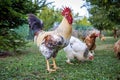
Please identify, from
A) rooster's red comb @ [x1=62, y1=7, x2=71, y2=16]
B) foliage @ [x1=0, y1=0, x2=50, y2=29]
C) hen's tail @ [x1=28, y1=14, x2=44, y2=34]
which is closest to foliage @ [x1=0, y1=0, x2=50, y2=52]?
foliage @ [x1=0, y1=0, x2=50, y2=29]

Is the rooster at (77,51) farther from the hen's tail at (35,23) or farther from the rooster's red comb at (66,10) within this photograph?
the rooster's red comb at (66,10)

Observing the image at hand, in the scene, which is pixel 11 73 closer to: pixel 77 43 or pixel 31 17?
pixel 31 17

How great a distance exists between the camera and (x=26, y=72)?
6.54 m

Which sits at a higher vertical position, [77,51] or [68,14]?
[68,14]

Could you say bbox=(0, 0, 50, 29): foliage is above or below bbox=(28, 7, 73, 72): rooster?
above

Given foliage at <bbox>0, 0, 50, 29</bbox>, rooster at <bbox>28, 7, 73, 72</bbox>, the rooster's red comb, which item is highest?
foliage at <bbox>0, 0, 50, 29</bbox>

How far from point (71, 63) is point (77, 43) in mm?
649

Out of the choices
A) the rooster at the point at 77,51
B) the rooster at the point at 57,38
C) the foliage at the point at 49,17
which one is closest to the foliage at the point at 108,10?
the rooster at the point at 57,38

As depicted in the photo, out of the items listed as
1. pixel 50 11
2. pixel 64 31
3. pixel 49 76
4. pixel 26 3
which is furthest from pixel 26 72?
pixel 50 11

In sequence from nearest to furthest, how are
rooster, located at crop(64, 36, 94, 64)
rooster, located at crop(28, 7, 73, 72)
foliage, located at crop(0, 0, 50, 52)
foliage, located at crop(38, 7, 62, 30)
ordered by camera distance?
foliage, located at crop(0, 0, 50, 52) → rooster, located at crop(28, 7, 73, 72) → rooster, located at crop(64, 36, 94, 64) → foliage, located at crop(38, 7, 62, 30)

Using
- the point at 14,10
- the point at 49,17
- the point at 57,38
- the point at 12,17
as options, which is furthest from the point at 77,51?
the point at 49,17

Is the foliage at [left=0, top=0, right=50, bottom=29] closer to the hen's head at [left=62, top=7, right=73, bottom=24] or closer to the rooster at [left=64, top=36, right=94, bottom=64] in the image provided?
the hen's head at [left=62, top=7, right=73, bottom=24]

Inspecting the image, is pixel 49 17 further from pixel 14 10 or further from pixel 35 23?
pixel 35 23

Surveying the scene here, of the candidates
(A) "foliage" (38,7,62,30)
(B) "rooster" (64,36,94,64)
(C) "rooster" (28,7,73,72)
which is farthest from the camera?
(A) "foliage" (38,7,62,30)
